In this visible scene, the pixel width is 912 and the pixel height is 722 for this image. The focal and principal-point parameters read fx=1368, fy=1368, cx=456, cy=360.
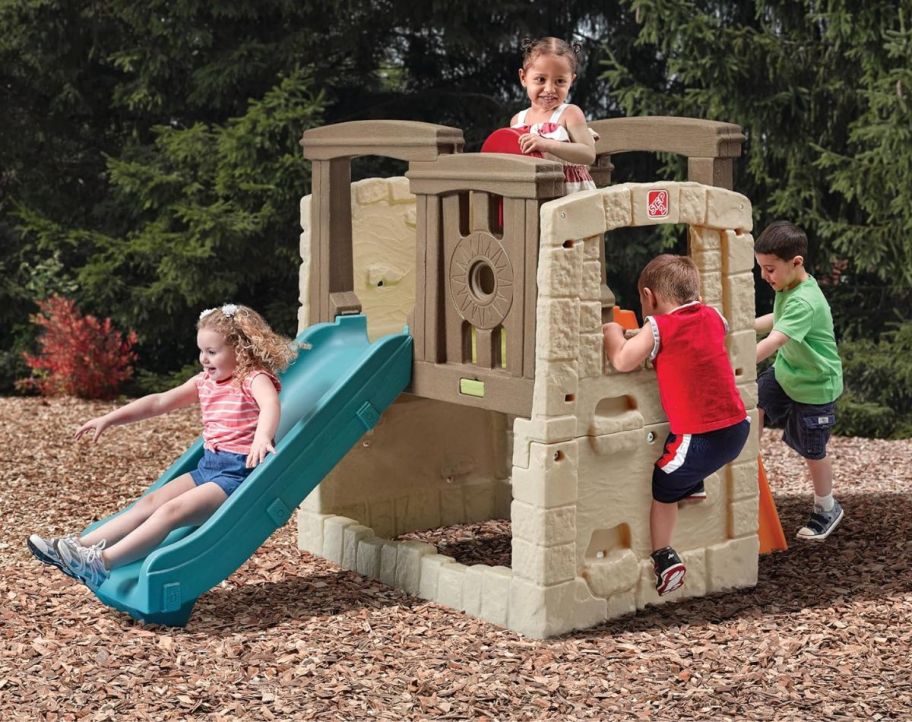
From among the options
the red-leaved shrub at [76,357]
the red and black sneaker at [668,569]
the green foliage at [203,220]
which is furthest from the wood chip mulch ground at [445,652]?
the green foliage at [203,220]

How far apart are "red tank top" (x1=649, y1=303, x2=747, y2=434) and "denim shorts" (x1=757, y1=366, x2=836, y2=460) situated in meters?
1.04

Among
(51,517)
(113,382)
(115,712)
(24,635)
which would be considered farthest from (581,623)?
(113,382)

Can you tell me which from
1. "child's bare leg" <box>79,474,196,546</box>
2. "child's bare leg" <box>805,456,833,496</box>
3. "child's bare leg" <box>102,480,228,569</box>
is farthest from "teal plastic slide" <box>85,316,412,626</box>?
"child's bare leg" <box>805,456,833,496</box>

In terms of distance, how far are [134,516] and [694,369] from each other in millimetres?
2182

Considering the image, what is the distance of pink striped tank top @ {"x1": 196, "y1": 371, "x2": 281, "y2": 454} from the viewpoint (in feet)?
17.4

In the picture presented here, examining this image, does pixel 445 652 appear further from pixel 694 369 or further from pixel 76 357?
pixel 76 357

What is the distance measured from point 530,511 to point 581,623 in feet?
1.59

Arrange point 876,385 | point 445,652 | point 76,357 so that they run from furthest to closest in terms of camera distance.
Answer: point 76,357
point 876,385
point 445,652

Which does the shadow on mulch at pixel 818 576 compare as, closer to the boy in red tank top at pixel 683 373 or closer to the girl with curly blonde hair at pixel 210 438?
the boy in red tank top at pixel 683 373

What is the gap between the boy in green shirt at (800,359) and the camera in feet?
19.2

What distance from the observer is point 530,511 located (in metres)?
4.94

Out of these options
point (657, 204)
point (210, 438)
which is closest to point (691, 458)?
point (657, 204)

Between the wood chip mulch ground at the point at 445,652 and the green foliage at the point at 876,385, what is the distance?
3578 millimetres

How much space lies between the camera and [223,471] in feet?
17.2
